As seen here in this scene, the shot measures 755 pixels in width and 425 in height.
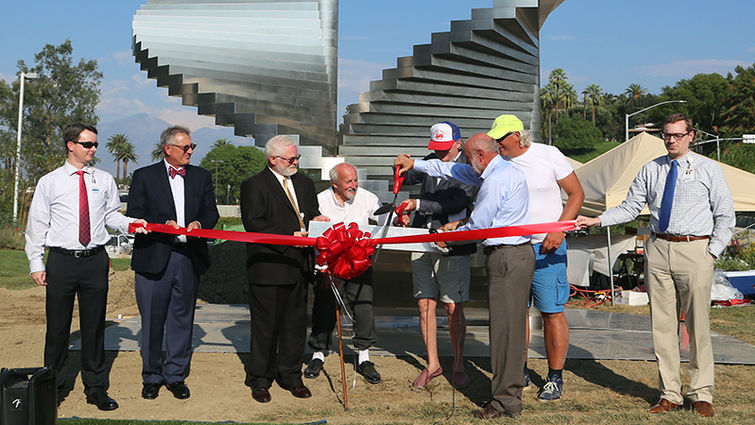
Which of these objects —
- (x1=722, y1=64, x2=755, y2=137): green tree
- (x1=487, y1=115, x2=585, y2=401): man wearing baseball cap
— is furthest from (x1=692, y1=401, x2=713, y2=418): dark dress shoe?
(x1=722, y1=64, x2=755, y2=137): green tree

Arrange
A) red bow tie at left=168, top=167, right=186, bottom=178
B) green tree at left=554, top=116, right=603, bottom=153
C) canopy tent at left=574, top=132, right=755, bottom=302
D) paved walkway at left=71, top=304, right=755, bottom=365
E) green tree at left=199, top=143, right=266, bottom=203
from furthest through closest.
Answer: green tree at left=554, top=116, right=603, bottom=153
green tree at left=199, top=143, right=266, bottom=203
canopy tent at left=574, top=132, right=755, bottom=302
paved walkway at left=71, top=304, right=755, bottom=365
red bow tie at left=168, top=167, right=186, bottom=178

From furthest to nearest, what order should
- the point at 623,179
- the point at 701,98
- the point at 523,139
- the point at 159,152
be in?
1. the point at 701,98
2. the point at 159,152
3. the point at 623,179
4. the point at 523,139

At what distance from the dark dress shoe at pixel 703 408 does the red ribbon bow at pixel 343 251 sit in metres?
2.29

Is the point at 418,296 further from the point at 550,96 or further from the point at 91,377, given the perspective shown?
the point at 550,96

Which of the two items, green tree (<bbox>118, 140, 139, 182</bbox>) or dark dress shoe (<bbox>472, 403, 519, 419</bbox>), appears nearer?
dark dress shoe (<bbox>472, 403, 519, 419</bbox>)

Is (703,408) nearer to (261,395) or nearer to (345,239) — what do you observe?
(345,239)

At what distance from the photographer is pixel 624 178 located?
11281 mm

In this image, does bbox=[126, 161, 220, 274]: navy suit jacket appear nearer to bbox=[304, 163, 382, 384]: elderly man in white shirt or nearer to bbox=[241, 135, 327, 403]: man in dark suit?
bbox=[241, 135, 327, 403]: man in dark suit

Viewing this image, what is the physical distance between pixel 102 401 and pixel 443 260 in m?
2.52

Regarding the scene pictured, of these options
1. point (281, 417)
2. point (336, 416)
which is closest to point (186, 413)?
point (281, 417)

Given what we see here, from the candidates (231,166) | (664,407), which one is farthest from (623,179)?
(231,166)

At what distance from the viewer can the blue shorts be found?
4.91m

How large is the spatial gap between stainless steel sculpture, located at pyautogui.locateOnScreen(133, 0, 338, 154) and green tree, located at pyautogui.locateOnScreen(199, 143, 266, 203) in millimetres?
83338

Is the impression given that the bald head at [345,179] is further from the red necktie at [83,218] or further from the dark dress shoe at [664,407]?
the dark dress shoe at [664,407]
